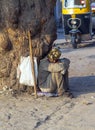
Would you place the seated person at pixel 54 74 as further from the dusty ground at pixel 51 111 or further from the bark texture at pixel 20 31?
the bark texture at pixel 20 31

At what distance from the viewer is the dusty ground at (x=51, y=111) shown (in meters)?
7.48

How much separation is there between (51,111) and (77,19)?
36.8 ft

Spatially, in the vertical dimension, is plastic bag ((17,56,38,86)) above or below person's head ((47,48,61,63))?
below

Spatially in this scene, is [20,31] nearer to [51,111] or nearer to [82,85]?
[51,111]

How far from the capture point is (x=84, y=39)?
1941 cm

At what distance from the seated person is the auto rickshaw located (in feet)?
31.4

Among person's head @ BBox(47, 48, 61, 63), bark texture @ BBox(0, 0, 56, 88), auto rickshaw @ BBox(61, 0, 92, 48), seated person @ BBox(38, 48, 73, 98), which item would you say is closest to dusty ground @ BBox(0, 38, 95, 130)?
seated person @ BBox(38, 48, 73, 98)

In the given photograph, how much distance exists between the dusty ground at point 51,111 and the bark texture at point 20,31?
638mm

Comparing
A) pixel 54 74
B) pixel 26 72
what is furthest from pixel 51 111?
pixel 26 72

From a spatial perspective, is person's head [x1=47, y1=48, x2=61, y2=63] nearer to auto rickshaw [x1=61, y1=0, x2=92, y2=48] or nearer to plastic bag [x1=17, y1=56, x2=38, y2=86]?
plastic bag [x1=17, y1=56, x2=38, y2=86]

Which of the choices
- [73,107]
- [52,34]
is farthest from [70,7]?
[73,107]

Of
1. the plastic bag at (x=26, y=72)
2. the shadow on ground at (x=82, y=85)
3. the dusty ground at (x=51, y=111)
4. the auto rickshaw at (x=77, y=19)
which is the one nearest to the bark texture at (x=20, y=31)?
the plastic bag at (x=26, y=72)

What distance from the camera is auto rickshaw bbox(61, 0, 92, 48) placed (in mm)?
18969

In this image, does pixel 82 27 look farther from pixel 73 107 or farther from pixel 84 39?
pixel 73 107
